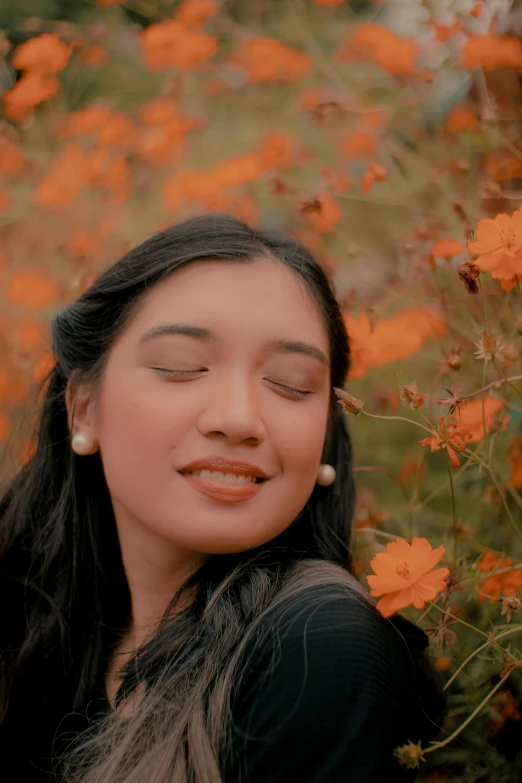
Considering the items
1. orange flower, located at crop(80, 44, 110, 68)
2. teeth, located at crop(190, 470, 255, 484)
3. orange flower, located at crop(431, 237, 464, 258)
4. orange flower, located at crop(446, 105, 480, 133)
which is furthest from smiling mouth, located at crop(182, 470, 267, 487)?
orange flower, located at crop(80, 44, 110, 68)

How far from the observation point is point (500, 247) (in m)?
0.98

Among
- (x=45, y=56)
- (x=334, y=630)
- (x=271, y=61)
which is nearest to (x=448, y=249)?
(x=334, y=630)

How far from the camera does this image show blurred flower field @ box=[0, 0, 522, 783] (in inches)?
47.1

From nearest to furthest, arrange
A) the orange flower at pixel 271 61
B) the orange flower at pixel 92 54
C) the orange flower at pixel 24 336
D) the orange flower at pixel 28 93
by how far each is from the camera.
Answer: the orange flower at pixel 24 336
the orange flower at pixel 28 93
the orange flower at pixel 271 61
the orange flower at pixel 92 54

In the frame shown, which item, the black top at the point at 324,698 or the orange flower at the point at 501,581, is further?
the orange flower at the point at 501,581

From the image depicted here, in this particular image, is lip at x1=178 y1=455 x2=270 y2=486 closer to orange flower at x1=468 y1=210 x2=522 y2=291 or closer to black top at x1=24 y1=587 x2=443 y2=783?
black top at x1=24 y1=587 x2=443 y2=783

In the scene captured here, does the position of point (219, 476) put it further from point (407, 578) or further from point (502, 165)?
point (502, 165)

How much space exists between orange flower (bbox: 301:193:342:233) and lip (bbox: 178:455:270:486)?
2.06ft

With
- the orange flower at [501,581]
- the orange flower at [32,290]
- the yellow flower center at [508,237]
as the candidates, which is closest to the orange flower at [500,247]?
the yellow flower center at [508,237]

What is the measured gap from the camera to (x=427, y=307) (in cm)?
162

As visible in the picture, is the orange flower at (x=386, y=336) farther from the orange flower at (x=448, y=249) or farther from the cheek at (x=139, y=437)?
the cheek at (x=139, y=437)

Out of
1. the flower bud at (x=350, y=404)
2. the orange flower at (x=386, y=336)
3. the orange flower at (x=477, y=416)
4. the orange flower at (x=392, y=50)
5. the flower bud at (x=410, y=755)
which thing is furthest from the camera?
the orange flower at (x=392, y=50)

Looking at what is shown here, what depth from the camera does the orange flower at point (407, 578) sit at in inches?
36.6

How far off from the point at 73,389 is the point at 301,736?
653 millimetres
